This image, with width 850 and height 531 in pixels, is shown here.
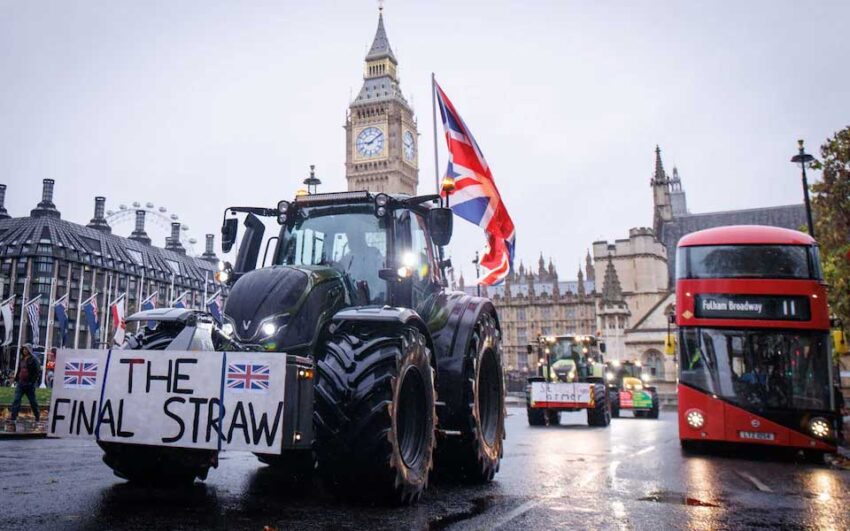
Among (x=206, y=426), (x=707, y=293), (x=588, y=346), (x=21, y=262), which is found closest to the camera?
(x=206, y=426)

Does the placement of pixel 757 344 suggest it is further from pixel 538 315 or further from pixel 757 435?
pixel 538 315

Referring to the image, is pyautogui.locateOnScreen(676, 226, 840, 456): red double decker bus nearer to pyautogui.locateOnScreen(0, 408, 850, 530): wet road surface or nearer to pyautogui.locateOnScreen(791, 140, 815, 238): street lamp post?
pyautogui.locateOnScreen(0, 408, 850, 530): wet road surface

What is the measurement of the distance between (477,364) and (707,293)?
22.9ft

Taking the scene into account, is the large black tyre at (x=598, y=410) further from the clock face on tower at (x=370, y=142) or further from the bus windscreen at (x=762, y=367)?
the clock face on tower at (x=370, y=142)

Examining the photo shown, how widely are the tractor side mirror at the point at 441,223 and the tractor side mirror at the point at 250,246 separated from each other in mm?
2017

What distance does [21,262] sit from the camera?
77.0 metres

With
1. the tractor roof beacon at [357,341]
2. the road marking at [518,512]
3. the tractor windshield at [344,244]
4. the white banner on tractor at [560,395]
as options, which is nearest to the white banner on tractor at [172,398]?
the tractor roof beacon at [357,341]

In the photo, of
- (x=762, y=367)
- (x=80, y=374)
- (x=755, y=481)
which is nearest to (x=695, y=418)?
(x=762, y=367)

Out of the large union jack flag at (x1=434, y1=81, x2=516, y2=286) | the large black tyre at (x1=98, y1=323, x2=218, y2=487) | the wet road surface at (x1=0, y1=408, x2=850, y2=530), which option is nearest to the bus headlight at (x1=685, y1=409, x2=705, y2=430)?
the wet road surface at (x1=0, y1=408, x2=850, y2=530)

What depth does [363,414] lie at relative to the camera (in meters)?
5.21

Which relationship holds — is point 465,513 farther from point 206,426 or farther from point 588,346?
point 588,346

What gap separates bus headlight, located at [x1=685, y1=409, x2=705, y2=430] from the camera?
12539mm

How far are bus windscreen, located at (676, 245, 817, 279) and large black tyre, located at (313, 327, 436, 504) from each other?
896 centimetres

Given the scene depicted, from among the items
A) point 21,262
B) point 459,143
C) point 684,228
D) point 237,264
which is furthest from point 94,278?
point 237,264
